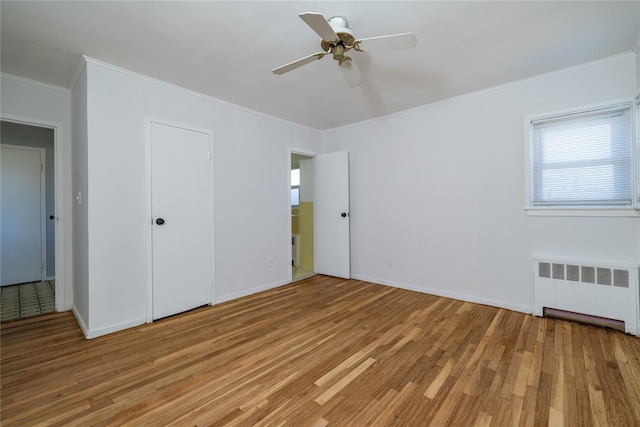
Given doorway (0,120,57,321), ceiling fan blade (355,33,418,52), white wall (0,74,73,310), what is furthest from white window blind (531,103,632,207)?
doorway (0,120,57,321)

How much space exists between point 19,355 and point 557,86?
5.47 m

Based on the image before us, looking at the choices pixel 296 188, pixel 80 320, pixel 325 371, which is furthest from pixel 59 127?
pixel 325 371

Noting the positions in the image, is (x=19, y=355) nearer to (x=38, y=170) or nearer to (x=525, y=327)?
(x=38, y=170)

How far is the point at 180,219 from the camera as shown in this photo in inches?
116

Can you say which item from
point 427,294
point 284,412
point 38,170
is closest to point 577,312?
point 427,294

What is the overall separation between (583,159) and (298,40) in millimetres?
2966

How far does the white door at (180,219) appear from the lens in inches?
110

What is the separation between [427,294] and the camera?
353 centimetres

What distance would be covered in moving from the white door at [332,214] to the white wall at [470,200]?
211 millimetres

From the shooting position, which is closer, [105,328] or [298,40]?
[298,40]

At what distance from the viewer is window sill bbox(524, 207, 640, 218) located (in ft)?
7.91

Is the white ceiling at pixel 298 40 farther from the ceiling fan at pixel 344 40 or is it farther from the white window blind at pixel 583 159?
the white window blind at pixel 583 159

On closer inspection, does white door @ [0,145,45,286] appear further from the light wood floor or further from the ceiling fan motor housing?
the ceiling fan motor housing

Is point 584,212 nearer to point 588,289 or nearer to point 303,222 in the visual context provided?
point 588,289
